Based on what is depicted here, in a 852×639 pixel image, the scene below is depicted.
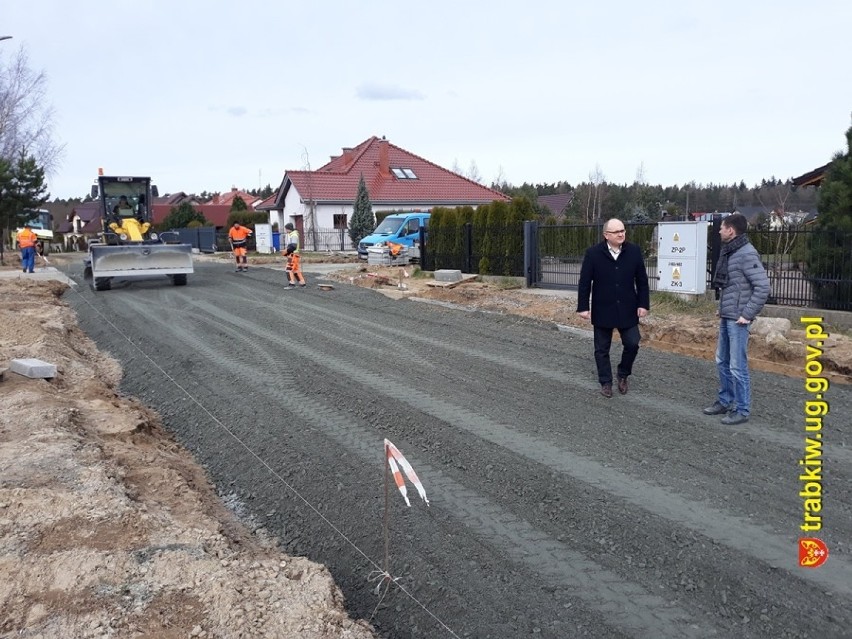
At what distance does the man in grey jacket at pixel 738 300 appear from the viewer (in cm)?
632

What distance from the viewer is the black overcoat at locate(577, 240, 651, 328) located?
24.3ft

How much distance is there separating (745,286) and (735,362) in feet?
2.26

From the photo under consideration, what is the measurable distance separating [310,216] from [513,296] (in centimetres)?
2874

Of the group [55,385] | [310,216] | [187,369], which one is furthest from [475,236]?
[310,216]

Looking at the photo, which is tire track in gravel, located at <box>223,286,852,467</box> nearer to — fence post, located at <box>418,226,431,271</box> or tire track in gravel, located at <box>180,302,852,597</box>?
tire track in gravel, located at <box>180,302,852,597</box>

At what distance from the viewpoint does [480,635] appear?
11.7 ft

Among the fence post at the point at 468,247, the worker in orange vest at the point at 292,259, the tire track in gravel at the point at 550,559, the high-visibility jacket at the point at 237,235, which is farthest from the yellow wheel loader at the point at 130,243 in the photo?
the tire track in gravel at the point at 550,559

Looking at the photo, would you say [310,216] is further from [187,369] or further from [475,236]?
[187,369]

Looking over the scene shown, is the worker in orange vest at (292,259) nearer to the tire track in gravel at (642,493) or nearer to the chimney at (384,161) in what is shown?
the tire track in gravel at (642,493)

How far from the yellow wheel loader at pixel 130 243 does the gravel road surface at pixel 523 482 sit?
29.3 feet

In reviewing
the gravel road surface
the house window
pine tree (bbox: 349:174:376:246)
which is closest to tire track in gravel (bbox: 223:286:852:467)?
the gravel road surface

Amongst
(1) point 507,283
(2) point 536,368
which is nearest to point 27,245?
(1) point 507,283

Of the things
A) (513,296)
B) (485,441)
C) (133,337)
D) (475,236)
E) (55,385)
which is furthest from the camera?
(475,236)

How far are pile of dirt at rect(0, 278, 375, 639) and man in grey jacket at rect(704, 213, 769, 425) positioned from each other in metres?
4.32
